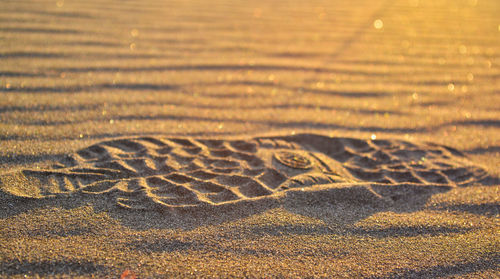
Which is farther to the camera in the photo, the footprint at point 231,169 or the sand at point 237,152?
the footprint at point 231,169

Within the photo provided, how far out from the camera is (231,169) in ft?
5.14

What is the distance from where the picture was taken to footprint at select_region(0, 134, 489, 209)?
1.38 metres

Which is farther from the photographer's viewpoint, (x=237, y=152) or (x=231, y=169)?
(x=237, y=152)

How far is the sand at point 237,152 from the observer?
3.88 feet

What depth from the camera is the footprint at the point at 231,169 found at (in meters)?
1.38

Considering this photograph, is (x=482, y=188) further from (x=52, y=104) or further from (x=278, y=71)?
(x=52, y=104)

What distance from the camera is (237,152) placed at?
1.71 metres

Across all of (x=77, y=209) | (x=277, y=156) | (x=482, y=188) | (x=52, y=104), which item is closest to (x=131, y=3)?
(x=52, y=104)

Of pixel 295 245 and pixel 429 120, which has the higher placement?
pixel 429 120

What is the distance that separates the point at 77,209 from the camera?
1274mm

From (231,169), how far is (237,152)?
151 mm

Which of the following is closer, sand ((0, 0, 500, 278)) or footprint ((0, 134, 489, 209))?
sand ((0, 0, 500, 278))

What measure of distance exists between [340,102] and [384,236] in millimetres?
1105

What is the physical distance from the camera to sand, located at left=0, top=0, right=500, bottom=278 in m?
1.18
